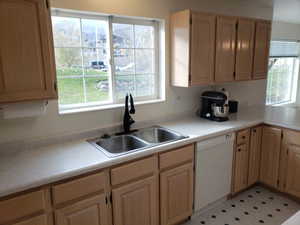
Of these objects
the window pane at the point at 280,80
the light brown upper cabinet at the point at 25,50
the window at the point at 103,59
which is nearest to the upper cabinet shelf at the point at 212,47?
the window at the point at 103,59

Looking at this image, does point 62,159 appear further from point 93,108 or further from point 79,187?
point 93,108

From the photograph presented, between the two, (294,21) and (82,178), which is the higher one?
(294,21)

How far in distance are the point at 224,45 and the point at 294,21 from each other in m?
3.07

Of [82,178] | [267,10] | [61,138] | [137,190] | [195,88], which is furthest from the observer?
[267,10]

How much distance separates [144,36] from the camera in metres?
2.50

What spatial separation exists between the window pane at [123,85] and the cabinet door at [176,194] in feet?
3.15

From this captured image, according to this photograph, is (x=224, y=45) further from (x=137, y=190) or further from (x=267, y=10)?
(x=137, y=190)

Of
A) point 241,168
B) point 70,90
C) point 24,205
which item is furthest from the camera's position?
point 241,168

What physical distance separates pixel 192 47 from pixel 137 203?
157 cm

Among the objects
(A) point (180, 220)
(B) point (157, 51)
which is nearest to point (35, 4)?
(B) point (157, 51)

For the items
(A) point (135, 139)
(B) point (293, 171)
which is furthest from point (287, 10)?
(A) point (135, 139)

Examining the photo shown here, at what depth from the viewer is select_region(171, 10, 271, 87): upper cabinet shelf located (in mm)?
2348

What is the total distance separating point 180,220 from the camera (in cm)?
222

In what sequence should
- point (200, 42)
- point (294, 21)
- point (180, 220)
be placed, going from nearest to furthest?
point (180, 220)
point (200, 42)
point (294, 21)
